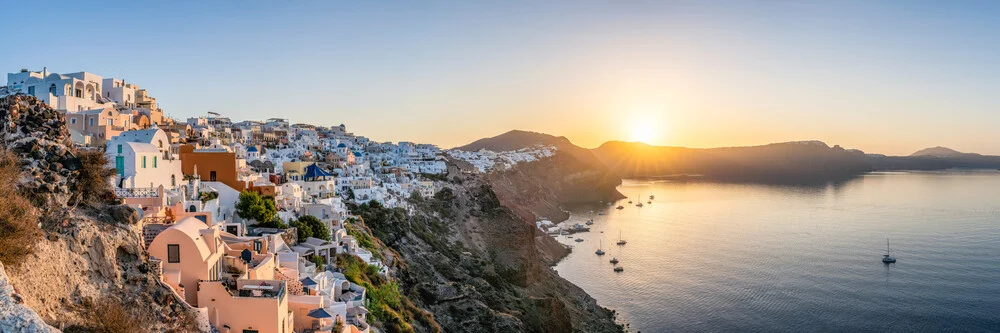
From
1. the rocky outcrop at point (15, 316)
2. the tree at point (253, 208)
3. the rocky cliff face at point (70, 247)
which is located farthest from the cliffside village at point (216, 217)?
the rocky outcrop at point (15, 316)

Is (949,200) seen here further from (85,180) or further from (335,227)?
(85,180)

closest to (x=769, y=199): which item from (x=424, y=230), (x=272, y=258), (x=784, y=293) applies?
(x=784, y=293)

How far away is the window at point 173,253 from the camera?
13312 mm

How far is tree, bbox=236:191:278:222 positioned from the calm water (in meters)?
25.6

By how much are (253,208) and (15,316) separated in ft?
51.4

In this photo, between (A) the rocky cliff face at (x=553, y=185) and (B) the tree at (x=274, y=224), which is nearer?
(B) the tree at (x=274, y=224)

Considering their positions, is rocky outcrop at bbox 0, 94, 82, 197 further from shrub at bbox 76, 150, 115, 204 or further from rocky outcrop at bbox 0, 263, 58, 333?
rocky outcrop at bbox 0, 263, 58, 333

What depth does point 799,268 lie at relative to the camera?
178 feet

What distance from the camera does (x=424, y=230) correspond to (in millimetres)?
43062

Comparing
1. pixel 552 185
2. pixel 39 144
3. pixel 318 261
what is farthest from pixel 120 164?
pixel 552 185

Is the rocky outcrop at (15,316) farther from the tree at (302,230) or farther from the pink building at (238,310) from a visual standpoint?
the tree at (302,230)

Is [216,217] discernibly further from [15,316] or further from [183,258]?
[15,316]

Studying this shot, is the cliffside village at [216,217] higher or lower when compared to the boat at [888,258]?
higher

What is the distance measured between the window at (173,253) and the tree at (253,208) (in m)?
9.71
